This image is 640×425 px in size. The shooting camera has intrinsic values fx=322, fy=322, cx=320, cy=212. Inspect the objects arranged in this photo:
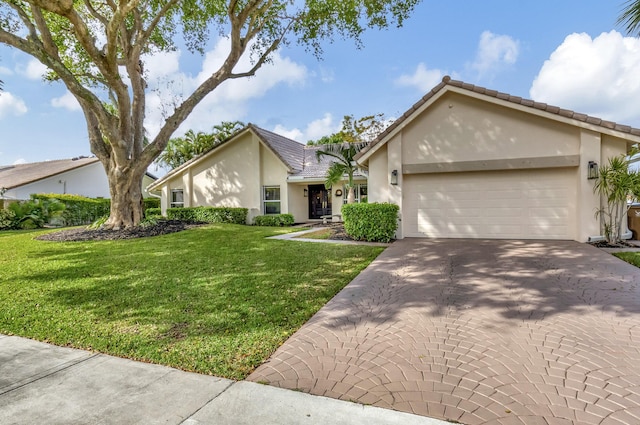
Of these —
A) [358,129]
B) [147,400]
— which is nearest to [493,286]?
[147,400]

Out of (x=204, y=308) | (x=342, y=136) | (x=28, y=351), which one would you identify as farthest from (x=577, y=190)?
(x=342, y=136)

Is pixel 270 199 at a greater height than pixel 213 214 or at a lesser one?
greater

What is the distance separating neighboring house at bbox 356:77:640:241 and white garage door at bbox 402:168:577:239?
0.10 ft

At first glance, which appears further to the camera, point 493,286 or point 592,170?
point 592,170

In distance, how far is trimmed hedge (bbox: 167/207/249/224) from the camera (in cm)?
1888

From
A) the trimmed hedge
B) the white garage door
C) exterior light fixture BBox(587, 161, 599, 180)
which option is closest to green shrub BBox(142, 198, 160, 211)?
the trimmed hedge

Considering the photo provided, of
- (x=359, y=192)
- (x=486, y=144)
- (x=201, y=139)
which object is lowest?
(x=359, y=192)

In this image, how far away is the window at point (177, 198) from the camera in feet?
71.6

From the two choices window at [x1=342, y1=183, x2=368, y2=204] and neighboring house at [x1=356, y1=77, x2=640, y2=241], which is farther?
window at [x1=342, y1=183, x2=368, y2=204]

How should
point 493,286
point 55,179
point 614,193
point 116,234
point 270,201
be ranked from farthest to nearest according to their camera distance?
point 55,179 < point 270,201 < point 116,234 < point 614,193 < point 493,286

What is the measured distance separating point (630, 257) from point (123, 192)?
17356 mm

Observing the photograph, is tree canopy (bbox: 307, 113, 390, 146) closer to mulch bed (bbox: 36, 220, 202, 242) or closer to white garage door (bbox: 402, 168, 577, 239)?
mulch bed (bbox: 36, 220, 202, 242)

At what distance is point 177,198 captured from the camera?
21.9 meters

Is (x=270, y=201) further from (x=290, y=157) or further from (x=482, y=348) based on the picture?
(x=482, y=348)
